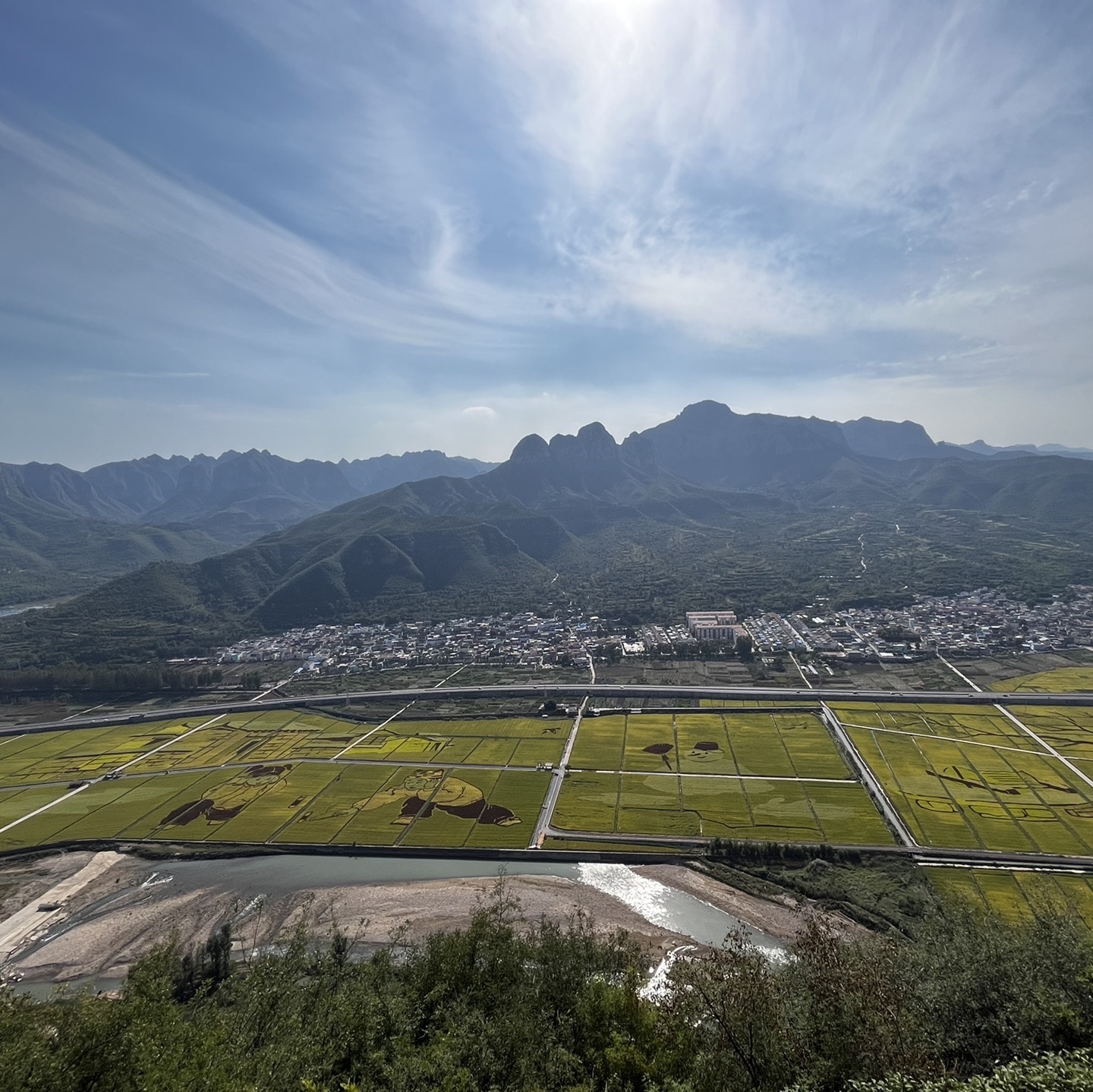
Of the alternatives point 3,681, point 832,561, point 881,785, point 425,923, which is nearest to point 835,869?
point 881,785

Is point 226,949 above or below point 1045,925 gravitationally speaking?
below

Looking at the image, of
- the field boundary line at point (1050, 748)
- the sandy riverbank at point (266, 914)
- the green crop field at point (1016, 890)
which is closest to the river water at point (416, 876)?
the sandy riverbank at point (266, 914)

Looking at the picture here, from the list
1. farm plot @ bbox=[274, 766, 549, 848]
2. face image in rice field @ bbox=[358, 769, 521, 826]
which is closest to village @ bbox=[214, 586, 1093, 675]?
farm plot @ bbox=[274, 766, 549, 848]

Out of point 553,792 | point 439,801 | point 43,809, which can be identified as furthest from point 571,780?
point 43,809

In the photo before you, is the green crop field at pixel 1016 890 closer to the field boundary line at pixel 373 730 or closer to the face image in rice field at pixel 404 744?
the face image in rice field at pixel 404 744

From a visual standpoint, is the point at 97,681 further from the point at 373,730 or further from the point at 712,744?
the point at 712,744

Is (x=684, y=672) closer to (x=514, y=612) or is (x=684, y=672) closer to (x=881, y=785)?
(x=881, y=785)
